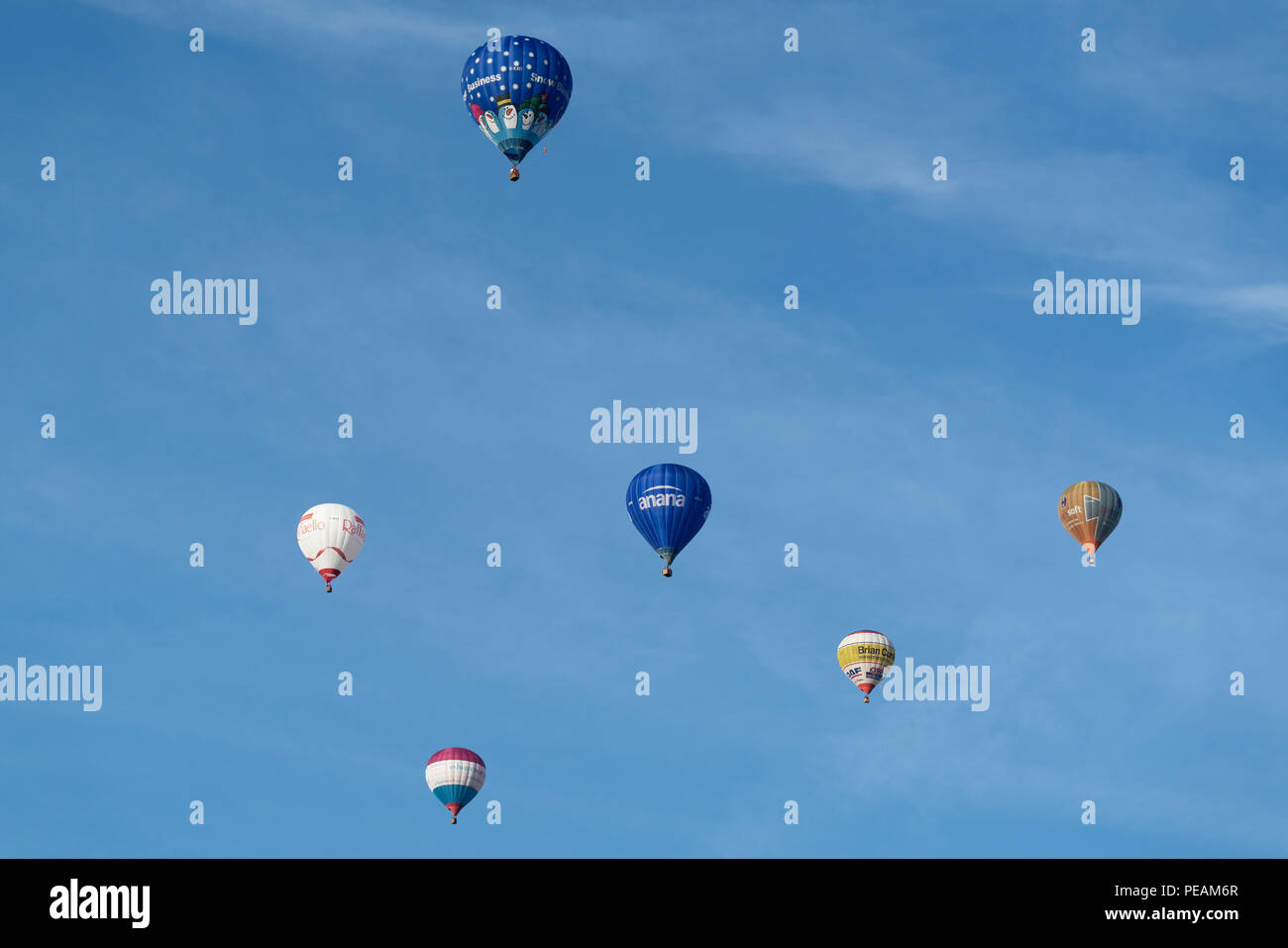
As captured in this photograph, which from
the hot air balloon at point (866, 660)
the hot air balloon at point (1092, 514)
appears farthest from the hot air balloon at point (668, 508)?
the hot air balloon at point (1092, 514)

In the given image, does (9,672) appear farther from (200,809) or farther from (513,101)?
(513,101)

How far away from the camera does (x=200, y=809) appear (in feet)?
292

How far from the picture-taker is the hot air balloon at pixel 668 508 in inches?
3725

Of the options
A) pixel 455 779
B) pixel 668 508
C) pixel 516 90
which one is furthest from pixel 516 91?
pixel 455 779

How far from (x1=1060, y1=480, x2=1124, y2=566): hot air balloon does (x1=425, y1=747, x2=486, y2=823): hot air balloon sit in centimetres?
2636

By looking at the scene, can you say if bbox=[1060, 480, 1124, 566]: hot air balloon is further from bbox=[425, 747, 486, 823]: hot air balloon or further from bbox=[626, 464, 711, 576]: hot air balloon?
bbox=[425, 747, 486, 823]: hot air balloon

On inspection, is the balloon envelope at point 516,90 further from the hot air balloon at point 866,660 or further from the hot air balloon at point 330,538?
the hot air balloon at point 866,660

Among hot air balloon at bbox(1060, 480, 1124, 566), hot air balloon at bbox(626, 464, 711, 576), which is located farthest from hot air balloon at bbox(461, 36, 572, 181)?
hot air balloon at bbox(1060, 480, 1124, 566)

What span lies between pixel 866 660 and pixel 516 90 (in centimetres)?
2672

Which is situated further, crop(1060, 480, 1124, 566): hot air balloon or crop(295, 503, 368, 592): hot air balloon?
crop(1060, 480, 1124, 566): hot air balloon

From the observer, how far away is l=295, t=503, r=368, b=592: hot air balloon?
98.0m

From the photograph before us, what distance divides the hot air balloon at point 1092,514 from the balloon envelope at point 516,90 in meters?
27.0

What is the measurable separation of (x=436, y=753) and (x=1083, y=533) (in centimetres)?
2791
